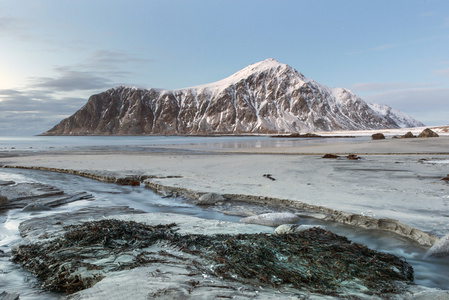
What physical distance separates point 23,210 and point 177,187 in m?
4.35

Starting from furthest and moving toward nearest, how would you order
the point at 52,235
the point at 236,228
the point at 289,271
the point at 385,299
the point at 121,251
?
the point at 236,228
the point at 52,235
the point at 121,251
the point at 289,271
the point at 385,299

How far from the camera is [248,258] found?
172 inches

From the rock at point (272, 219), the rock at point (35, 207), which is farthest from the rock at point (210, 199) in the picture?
the rock at point (35, 207)

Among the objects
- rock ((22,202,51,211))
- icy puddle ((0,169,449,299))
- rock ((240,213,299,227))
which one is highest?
rock ((240,213,299,227))

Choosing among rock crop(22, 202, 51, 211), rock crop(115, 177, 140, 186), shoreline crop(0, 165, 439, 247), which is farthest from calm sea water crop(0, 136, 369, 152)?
rock crop(22, 202, 51, 211)

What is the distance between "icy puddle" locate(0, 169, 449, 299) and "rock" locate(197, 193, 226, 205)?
371 millimetres

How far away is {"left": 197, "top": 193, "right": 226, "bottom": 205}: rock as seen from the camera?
888 centimetres

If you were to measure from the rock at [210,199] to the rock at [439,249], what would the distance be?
5.17 meters

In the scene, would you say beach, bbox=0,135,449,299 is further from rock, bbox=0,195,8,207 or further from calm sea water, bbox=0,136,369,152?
calm sea water, bbox=0,136,369,152

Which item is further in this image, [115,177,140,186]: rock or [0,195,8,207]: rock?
[115,177,140,186]: rock

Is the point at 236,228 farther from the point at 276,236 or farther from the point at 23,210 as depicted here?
the point at 23,210

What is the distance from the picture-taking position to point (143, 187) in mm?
11766

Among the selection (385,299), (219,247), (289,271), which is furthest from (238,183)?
→ (385,299)

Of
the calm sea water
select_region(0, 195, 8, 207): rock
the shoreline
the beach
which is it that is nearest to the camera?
the shoreline
